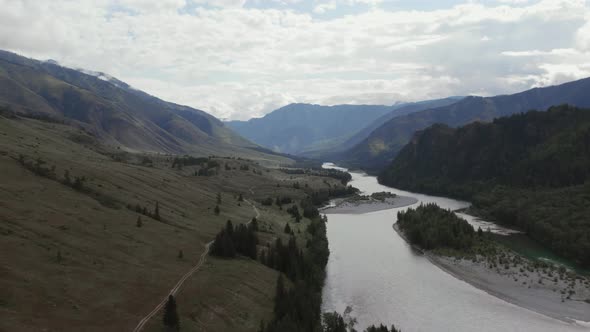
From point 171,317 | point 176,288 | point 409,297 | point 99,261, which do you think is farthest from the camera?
point 409,297

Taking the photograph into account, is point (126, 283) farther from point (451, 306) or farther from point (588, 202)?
point (588, 202)

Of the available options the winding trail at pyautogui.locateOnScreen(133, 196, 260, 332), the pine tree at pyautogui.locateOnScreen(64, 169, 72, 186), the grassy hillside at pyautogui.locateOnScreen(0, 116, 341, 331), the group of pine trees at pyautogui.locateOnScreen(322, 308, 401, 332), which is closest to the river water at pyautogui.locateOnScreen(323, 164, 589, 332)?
the group of pine trees at pyautogui.locateOnScreen(322, 308, 401, 332)

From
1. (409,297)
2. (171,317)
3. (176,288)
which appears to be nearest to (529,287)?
(409,297)

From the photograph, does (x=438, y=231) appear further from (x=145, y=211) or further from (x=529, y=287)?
(x=145, y=211)

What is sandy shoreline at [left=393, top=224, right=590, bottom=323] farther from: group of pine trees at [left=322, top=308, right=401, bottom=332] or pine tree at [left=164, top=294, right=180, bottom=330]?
pine tree at [left=164, top=294, right=180, bottom=330]

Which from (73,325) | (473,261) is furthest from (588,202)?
(73,325)
